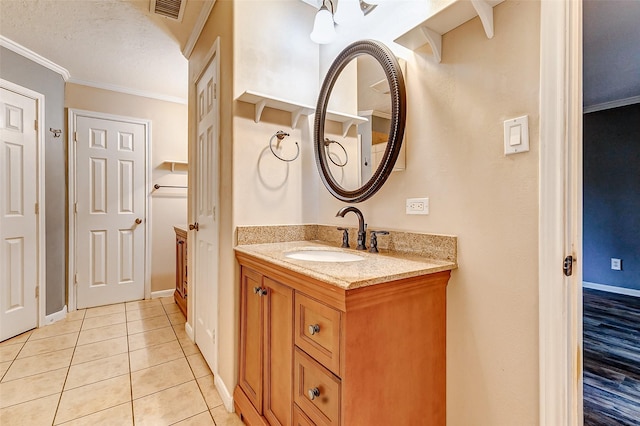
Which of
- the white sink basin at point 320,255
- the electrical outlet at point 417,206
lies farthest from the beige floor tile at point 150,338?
the electrical outlet at point 417,206

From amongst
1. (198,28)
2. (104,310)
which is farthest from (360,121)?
(104,310)

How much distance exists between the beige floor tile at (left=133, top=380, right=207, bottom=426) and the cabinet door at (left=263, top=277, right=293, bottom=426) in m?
0.57

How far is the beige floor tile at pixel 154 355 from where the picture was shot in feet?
6.70

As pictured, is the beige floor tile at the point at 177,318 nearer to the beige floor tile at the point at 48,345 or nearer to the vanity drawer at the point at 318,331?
the beige floor tile at the point at 48,345

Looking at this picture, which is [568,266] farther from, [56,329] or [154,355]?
[56,329]

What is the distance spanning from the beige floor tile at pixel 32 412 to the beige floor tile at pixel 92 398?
4 cm

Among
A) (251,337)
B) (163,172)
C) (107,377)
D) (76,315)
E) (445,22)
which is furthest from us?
(163,172)

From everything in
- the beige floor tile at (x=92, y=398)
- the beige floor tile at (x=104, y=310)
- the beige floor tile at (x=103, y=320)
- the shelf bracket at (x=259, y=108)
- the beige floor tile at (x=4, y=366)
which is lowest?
the beige floor tile at (x=92, y=398)

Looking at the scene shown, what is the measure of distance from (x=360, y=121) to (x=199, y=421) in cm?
175

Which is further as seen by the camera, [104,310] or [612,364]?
[104,310]

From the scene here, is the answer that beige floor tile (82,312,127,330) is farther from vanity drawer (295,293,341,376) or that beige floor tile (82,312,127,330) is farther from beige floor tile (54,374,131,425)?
vanity drawer (295,293,341,376)

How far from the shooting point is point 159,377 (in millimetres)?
1890

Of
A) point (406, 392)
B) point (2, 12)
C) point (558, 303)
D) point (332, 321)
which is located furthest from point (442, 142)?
point (2, 12)

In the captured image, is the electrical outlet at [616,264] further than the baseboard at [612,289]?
Yes
